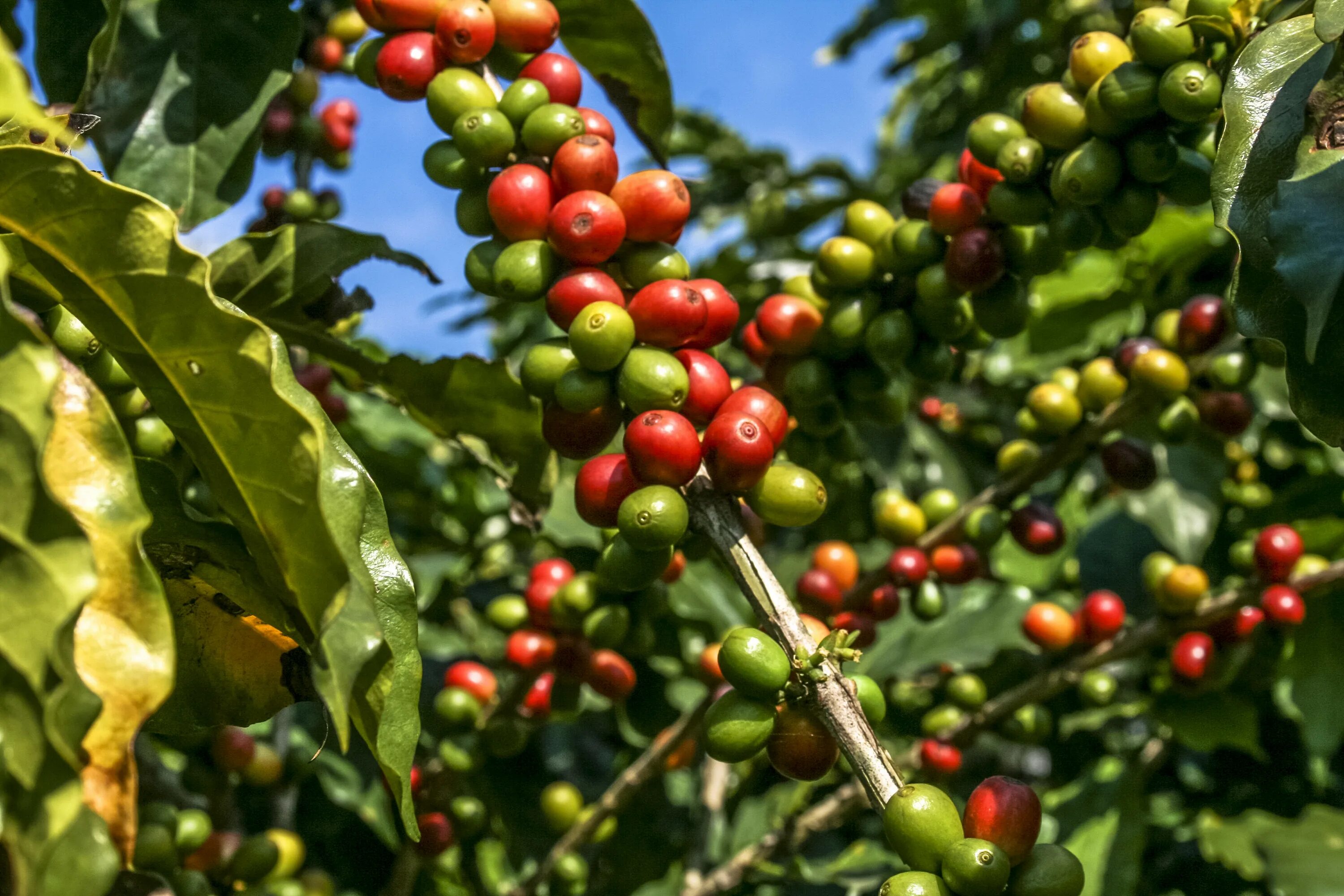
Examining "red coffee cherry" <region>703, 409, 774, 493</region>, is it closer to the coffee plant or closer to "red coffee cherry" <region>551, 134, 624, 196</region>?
the coffee plant

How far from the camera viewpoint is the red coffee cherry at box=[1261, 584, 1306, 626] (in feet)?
6.32

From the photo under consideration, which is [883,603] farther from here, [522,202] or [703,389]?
[522,202]

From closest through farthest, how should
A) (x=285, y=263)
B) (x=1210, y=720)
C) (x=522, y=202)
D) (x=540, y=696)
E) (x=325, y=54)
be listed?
(x=522, y=202) < (x=285, y=263) < (x=540, y=696) < (x=1210, y=720) < (x=325, y=54)

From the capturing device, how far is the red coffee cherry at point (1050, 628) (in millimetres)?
2045

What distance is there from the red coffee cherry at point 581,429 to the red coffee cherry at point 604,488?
0.05 metres

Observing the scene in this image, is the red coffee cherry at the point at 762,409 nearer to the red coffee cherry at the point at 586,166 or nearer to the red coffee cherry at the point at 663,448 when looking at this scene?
the red coffee cherry at the point at 663,448

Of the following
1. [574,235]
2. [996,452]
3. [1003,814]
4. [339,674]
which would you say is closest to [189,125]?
[574,235]

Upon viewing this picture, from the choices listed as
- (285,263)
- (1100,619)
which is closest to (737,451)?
(285,263)

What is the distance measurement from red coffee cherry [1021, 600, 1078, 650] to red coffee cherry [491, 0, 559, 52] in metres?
1.29

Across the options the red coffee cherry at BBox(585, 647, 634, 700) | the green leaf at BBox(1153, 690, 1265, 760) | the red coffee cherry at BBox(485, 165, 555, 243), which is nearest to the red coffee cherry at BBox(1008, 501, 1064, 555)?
the green leaf at BBox(1153, 690, 1265, 760)

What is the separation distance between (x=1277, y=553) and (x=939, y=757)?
2.33ft

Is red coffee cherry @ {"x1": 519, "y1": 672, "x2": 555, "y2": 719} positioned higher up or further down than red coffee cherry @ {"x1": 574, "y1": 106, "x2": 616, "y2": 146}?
further down

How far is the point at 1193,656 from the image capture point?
2.03 meters

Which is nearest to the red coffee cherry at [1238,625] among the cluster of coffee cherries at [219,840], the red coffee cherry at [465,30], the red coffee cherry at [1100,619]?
the red coffee cherry at [1100,619]
